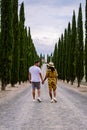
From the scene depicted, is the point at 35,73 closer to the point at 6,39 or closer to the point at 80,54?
the point at 6,39

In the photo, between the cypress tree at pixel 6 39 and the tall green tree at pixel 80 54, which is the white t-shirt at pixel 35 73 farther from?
the tall green tree at pixel 80 54

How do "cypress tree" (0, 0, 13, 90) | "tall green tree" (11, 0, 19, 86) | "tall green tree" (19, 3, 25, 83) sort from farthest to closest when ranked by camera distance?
"tall green tree" (19, 3, 25, 83), "tall green tree" (11, 0, 19, 86), "cypress tree" (0, 0, 13, 90)

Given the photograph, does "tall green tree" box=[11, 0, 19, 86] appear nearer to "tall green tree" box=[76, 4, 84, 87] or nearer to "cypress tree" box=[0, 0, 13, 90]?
"cypress tree" box=[0, 0, 13, 90]

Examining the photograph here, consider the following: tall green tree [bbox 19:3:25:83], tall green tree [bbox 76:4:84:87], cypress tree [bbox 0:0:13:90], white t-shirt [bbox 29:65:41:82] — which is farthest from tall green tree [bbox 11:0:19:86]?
white t-shirt [bbox 29:65:41:82]

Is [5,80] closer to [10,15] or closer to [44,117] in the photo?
[10,15]

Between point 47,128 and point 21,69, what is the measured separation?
54126mm

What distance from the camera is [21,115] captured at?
14344 mm

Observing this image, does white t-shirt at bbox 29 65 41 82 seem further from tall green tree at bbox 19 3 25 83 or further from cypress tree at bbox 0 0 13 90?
tall green tree at bbox 19 3 25 83

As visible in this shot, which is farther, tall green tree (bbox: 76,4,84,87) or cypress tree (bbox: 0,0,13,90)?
tall green tree (bbox: 76,4,84,87)

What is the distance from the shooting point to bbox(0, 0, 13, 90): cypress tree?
1538 inches

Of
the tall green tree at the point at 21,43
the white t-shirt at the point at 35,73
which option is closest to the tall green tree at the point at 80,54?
the tall green tree at the point at 21,43

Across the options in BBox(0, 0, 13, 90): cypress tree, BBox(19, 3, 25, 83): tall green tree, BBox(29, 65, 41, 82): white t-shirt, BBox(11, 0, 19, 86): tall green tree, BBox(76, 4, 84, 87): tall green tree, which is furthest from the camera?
BBox(19, 3, 25, 83): tall green tree

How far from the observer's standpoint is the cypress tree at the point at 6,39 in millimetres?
39062

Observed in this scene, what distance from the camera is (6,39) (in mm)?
39375
